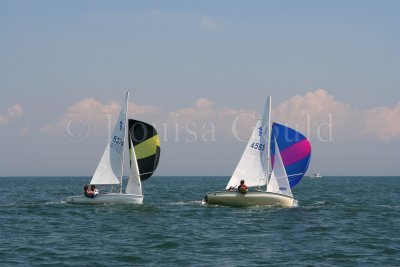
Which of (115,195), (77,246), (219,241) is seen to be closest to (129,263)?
(77,246)

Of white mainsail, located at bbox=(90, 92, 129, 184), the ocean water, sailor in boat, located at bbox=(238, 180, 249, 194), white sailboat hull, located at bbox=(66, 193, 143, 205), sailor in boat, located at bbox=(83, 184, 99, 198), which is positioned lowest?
the ocean water

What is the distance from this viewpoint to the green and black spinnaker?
41344 mm

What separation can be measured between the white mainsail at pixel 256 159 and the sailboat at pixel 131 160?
220 inches

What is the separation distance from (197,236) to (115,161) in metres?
14.8

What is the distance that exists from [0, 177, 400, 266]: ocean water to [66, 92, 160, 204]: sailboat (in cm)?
76

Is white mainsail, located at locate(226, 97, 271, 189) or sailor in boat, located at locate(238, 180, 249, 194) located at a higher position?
white mainsail, located at locate(226, 97, 271, 189)

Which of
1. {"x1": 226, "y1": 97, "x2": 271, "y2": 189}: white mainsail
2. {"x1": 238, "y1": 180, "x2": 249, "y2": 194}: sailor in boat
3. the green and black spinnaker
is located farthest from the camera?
{"x1": 226, "y1": 97, "x2": 271, "y2": 189}: white mainsail

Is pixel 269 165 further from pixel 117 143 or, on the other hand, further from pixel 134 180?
pixel 117 143

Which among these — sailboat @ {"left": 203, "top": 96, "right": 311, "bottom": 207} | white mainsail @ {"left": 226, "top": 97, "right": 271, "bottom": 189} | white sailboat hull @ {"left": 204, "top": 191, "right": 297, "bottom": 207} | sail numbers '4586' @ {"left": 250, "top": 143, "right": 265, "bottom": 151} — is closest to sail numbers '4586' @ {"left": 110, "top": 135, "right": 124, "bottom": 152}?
sailboat @ {"left": 203, "top": 96, "right": 311, "bottom": 207}

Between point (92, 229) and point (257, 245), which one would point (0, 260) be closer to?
point (92, 229)

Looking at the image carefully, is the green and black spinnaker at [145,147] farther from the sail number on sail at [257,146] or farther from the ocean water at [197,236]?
the sail number on sail at [257,146]

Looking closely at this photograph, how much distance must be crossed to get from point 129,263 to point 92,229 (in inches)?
343

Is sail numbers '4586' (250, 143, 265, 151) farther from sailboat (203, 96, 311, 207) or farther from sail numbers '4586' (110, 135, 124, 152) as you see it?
sail numbers '4586' (110, 135, 124, 152)

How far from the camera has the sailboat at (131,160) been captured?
41094 mm
